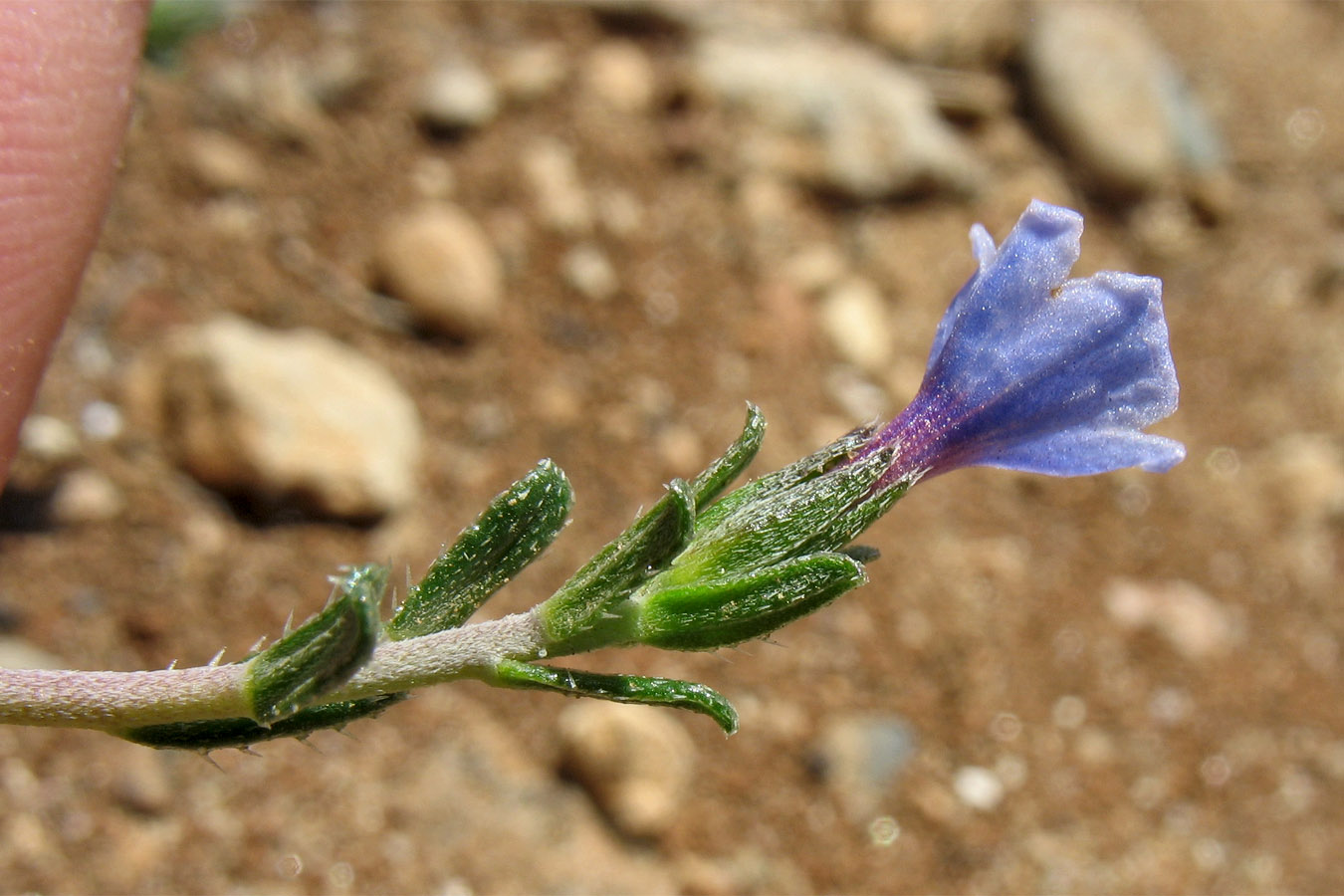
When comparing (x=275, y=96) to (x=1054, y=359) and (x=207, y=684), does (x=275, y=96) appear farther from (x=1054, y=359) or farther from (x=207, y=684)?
(x=1054, y=359)

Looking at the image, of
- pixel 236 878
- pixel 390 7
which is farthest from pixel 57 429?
pixel 390 7

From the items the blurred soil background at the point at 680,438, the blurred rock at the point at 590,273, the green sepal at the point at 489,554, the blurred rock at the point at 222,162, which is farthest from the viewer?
the blurred rock at the point at 590,273

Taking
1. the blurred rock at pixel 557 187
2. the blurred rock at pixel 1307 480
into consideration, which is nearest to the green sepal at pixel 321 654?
the blurred rock at pixel 557 187

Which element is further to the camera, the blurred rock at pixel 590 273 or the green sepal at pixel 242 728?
the blurred rock at pixel 590 273

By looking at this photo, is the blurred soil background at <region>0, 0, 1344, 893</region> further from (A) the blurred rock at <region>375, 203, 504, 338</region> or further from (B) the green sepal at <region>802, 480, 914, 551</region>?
(B) the green sepal at <region>802, 480, 914, 551</region>

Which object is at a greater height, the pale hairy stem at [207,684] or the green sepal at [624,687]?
the green sepal at [624,687]

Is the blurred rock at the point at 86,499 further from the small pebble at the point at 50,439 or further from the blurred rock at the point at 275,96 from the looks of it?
the blurred rock at the point at 275,96
